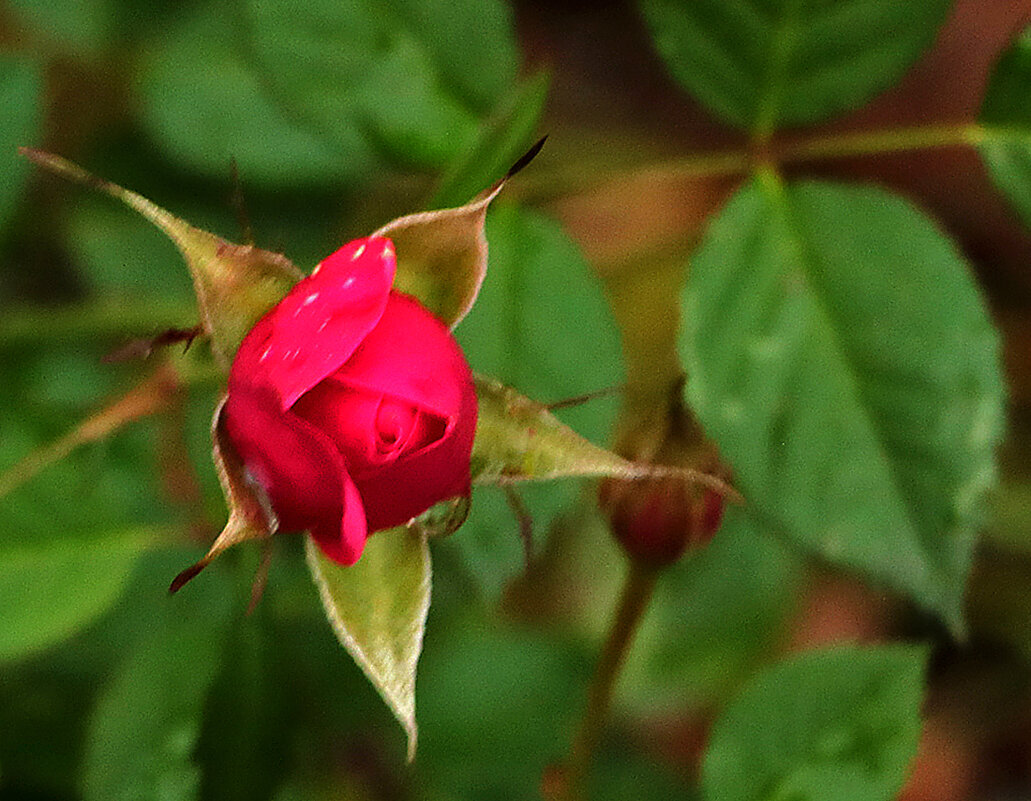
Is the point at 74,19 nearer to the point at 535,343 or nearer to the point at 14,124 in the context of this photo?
the point at 14,124

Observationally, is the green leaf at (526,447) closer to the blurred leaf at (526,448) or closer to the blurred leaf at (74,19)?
the blurred leaf at (526,448)

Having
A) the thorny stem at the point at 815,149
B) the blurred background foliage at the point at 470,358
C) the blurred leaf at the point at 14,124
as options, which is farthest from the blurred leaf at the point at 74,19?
the thorny stem at the point at 815,149

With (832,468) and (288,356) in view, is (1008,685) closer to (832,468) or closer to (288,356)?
(832,468)

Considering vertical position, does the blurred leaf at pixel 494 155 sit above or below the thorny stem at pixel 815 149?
above

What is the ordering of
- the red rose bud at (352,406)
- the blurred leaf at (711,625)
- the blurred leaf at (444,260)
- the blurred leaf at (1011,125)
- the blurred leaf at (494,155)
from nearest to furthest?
the red rose bud at (352,406) < the blurred leaf at (444,260) < the blurred leaf at (494,155) < the blurred leaf at (1011,125) < the blurred leaf at (711,625)

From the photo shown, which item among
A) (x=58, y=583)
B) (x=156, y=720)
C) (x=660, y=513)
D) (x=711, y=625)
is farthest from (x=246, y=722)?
(x=711, y=625)

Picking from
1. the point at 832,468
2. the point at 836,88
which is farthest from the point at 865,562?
the point at 836,88

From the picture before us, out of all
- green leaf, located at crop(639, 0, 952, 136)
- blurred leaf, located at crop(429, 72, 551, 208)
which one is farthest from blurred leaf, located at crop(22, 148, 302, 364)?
green leaf, located at crop(639, 0, 952, 136)

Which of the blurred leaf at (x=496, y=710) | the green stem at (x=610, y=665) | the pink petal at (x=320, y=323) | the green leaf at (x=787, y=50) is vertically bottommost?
the blurred leaf at (x=496, y=710)

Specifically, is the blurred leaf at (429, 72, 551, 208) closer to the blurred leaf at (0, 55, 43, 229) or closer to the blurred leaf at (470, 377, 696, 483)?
the blurred leaf at (470, 377, 696, 483)
